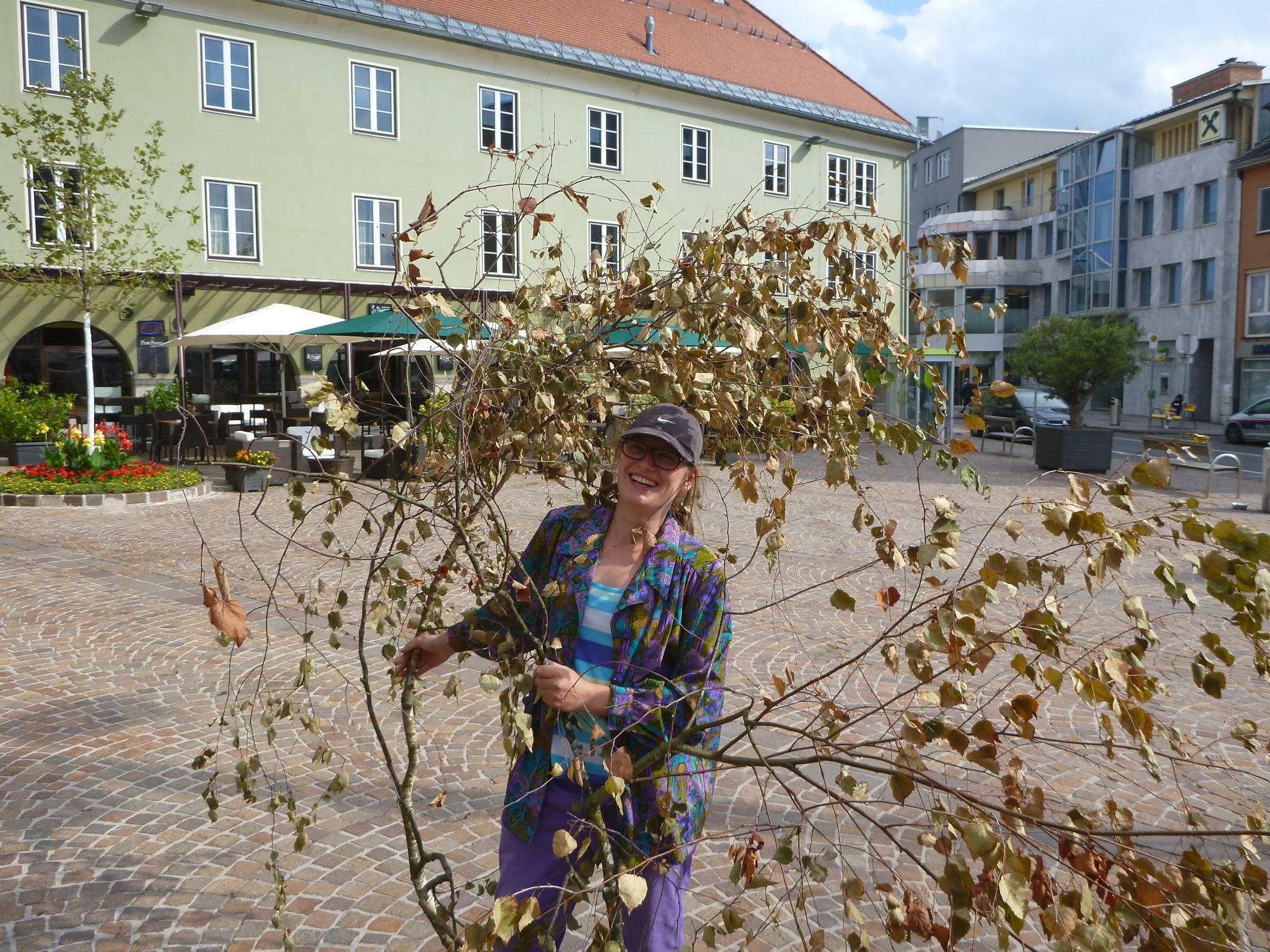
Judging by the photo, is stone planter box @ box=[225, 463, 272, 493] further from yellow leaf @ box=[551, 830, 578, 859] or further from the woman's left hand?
yellow leaf @ box=[551, 830, 578, 859]

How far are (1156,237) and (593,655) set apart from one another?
54.3 metres

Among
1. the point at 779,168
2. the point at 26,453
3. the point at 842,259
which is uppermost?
the point at 779,168

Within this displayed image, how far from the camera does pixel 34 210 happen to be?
23109 millimetres

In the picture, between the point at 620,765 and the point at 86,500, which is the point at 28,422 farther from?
the point at 620,765

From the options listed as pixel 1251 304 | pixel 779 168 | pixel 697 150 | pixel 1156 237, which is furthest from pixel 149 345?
pixel 1156 237

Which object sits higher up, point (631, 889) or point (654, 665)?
point (654, 665)

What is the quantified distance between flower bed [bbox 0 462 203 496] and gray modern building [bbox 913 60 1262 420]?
2854cm

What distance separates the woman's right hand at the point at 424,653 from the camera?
2.90 m

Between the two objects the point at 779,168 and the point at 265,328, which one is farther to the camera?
the point at 779,168

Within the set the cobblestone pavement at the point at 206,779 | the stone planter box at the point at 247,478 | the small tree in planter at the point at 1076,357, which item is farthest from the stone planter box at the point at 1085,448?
the stone planter box at the point at 247,478

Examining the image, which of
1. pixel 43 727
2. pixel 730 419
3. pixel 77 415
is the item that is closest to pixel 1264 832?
pixel 730 419

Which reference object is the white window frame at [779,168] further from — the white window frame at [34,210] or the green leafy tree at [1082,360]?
the white window frame at [34,210]

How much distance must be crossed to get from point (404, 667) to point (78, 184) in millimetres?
22709

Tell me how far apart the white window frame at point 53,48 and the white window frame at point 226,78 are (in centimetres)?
235
